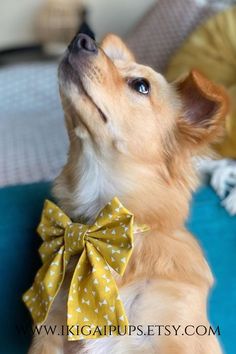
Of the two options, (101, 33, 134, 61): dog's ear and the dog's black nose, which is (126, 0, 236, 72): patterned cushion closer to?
(101, 33, 134, 61): dog's ear

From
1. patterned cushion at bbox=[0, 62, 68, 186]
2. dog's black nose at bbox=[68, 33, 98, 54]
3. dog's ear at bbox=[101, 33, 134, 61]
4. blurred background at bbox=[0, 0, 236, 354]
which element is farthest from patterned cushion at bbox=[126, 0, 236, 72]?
dog's black nose at bbox=[68, 33, 98, 54]

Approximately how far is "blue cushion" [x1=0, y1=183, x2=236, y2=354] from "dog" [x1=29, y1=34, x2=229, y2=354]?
0.46ft

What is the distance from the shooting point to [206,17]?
250 centimetres

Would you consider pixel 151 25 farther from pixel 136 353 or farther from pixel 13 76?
pixel 136 353

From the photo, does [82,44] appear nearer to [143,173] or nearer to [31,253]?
[143,173]

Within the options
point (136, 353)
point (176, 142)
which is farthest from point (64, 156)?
point (136, 353)

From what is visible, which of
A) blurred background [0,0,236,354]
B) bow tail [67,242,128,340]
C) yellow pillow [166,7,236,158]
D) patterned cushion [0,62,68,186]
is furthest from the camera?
yellow pillow [166,7,236,158]

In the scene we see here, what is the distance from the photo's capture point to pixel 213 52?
217 centimetres

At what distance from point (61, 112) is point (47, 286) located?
1.51 m

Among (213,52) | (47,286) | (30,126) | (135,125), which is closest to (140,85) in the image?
(135,125)

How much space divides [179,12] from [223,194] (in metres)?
1.37

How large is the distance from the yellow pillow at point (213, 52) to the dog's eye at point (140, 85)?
2.66 feet

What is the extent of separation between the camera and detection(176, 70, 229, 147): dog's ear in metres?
1.12

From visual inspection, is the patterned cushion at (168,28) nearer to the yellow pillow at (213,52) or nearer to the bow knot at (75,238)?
the yellow pillow at (213,52)
